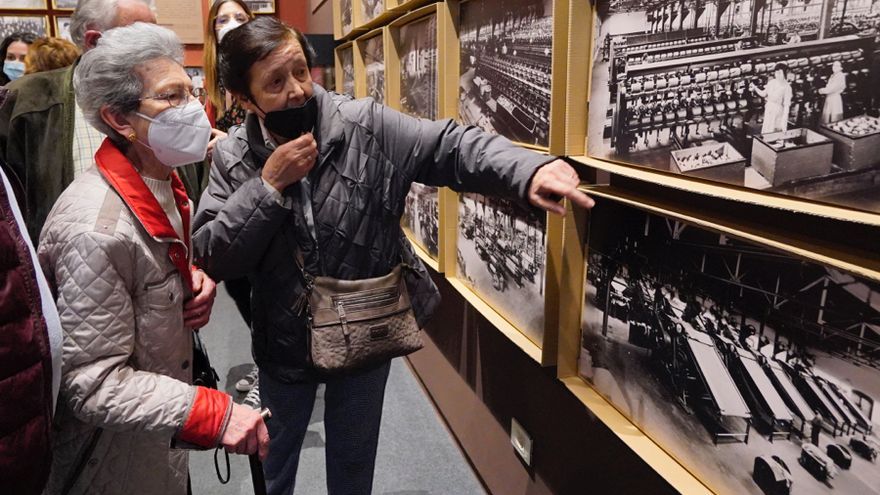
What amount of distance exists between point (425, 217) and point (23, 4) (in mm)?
4809

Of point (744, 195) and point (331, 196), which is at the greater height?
point (744, 195)

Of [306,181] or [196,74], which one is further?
[196,74]

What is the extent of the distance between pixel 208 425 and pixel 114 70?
68 centimetres

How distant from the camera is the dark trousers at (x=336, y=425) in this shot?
1667 mm

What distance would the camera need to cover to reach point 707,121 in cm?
101

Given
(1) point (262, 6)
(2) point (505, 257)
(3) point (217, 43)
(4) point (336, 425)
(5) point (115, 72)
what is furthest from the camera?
(1) point (262, 6)

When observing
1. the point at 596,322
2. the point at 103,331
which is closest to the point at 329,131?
the point at 103,331

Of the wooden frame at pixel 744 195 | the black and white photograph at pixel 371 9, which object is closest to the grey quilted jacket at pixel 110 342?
the wooden frame at pixel 744 195

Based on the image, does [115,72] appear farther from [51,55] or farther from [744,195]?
[51,55]

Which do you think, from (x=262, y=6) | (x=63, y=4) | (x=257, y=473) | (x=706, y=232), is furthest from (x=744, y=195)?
(x=63, y=4)

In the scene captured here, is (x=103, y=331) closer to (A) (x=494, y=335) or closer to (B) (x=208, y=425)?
(B) (x=208, y=425)

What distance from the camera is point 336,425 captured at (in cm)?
173

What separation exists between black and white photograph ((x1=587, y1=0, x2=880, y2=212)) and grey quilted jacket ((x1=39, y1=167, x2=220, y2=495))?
0.93 metres

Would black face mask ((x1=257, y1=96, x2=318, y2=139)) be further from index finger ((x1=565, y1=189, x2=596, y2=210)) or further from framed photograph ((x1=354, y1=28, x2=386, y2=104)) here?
framed photograph ((x1=354, y1=28, x2=386, y2=104))
